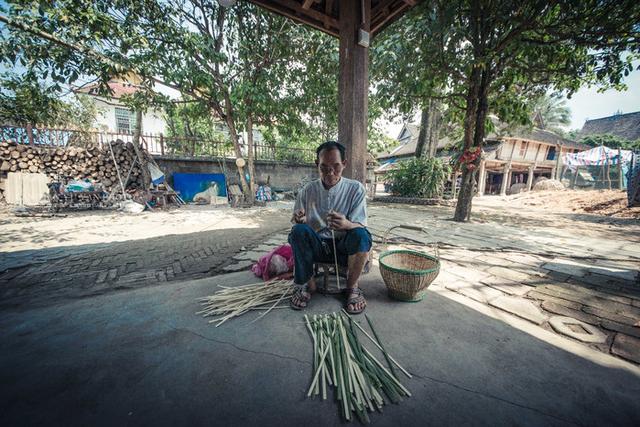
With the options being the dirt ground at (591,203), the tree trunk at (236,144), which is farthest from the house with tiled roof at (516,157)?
the tree trunk at (236,144)

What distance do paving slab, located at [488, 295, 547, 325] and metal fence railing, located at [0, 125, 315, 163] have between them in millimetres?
11026

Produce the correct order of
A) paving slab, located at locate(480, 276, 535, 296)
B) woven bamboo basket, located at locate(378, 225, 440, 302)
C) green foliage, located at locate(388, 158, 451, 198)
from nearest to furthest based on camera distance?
woven bamboo basket, located at locate(378, 225, 440, 302), paving slab, located at locate(480, 276, 535, 296), green foliage, located at locate(388, 158, 451, 198)

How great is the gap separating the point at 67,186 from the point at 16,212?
1.32 metres

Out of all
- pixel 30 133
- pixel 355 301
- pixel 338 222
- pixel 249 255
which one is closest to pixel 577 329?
pixel 355 301

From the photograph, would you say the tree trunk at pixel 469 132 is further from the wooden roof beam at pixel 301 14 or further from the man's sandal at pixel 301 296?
the man's sandal at pixel 301 296

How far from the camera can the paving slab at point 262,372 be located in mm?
1106

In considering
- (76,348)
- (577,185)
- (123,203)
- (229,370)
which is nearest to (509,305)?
(229,370)

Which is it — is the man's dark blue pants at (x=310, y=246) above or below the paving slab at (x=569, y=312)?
above

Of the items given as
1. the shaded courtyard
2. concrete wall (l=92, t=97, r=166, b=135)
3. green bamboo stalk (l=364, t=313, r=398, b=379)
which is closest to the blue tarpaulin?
the shaded courtyard

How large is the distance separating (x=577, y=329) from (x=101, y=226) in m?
7.80

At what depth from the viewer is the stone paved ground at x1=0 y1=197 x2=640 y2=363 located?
194 centimetres

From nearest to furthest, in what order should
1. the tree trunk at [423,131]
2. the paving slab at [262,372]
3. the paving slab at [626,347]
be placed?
the paving slab at [262,372], the paving slab at [626,347], the tree trunk at [423,131]

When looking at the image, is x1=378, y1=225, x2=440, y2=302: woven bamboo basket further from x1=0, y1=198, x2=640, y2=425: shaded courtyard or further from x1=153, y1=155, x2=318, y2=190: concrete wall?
x1=153, y1=155, x2=318, y2=190: concrete wall

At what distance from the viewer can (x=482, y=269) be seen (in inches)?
113
